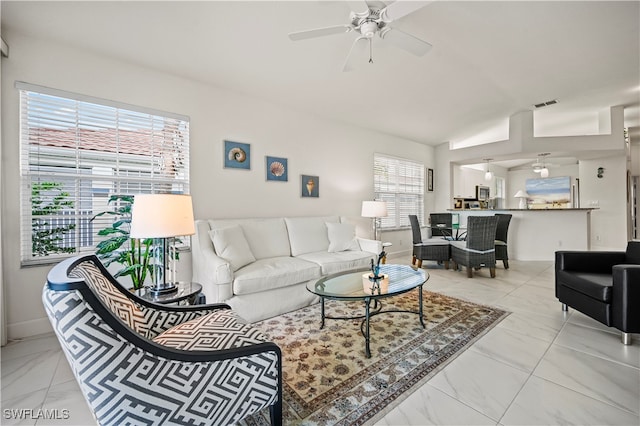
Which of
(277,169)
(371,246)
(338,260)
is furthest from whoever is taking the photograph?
(277,169)

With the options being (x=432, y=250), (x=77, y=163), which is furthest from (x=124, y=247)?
(x=432, y=250)

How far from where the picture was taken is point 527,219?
539cm

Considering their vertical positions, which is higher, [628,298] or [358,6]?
[358,6]

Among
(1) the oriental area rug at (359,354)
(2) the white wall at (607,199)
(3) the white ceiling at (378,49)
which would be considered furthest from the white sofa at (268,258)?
(2) the white wall at (607,199)

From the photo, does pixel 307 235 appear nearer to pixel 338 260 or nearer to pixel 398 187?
pixel 338 260

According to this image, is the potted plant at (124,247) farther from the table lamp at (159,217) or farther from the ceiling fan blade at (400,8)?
the ceiling fan blade at (400,8)

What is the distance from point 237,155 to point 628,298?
3.96 metres

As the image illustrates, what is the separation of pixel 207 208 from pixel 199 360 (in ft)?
8.24

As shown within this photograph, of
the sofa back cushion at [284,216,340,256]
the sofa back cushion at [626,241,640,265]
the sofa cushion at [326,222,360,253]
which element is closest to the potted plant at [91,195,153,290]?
the sofa back cushion at [284,216,340,256]

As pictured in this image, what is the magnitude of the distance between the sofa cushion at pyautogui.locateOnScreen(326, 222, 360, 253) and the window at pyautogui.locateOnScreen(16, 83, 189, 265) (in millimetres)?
2184

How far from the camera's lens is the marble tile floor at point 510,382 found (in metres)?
1.39

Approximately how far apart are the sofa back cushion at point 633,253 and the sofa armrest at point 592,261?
36 mm

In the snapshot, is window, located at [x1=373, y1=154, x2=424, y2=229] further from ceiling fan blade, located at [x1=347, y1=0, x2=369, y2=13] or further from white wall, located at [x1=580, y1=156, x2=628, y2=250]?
white wall, located at [x1=580, y1=156, x2=628, y2=250]

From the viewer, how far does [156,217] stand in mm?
1823
